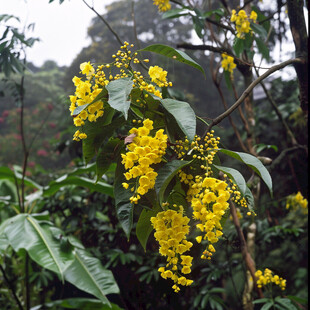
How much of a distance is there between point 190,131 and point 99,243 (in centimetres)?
172

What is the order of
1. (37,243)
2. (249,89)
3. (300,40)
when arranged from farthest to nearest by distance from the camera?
(37,243)
(300,40)
(249,89)

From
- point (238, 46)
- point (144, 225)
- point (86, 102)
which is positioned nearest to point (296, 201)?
point (238, 46)

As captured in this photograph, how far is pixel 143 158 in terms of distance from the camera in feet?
1.79

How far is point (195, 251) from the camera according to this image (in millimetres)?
667

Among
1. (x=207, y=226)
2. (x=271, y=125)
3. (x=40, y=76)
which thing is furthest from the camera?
(x=40, y=76)

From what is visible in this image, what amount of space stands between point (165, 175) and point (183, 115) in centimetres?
10

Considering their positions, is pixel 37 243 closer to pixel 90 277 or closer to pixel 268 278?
pixel 90 277

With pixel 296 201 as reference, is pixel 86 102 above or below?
above

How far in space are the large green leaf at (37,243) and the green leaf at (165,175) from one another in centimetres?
91

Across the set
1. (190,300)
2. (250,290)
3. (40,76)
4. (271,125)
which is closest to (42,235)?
(250,290)

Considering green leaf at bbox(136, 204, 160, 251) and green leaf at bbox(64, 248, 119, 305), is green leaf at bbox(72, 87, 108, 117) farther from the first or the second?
green leaf at bbox(64, 248, 119, 305)

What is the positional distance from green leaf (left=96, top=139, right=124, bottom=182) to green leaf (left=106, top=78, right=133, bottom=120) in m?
0.10

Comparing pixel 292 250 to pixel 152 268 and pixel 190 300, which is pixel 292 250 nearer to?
pixel 190 300

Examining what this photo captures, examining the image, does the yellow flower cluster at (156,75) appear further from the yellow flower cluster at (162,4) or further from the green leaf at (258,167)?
the yellow flower cluster at (162,4)
